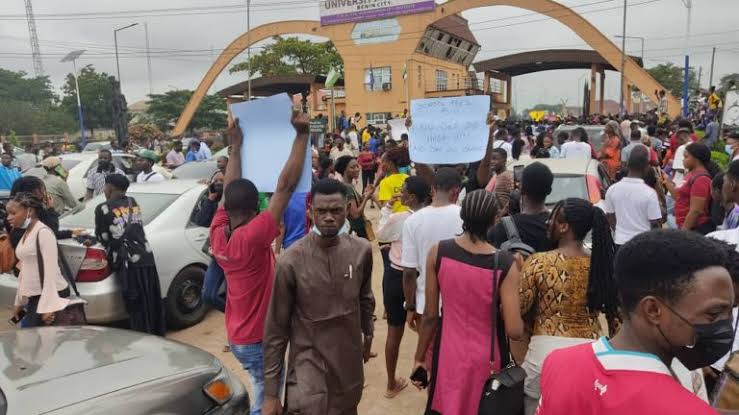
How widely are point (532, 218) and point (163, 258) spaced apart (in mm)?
3748

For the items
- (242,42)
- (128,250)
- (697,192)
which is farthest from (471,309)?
(242,42)

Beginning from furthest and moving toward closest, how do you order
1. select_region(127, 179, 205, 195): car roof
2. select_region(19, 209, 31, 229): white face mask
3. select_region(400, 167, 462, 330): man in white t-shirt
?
select_region(127, 179, 205, 195): car roof → select_region(19, 209, 31, 229): white face mask → select_region(400, 167, 462, 330): man in white t-shirt

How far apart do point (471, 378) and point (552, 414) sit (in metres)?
1.38

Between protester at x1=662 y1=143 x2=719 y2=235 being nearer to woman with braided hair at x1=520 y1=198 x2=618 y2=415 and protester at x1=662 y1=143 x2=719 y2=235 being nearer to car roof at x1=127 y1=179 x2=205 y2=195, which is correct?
woman with braided hair at x1=520 y1=198 x2=618 y2=415

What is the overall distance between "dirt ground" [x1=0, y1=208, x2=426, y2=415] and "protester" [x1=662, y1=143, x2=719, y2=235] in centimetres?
279

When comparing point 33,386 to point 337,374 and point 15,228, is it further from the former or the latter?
point 15,228

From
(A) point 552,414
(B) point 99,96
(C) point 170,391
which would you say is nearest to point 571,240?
(A) point 552,414

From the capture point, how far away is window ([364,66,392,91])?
118 feet

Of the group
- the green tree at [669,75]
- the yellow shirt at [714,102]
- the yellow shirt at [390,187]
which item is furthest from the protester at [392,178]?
the green tree at [669,75]

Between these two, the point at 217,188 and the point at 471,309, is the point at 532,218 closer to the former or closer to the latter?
the point at 471,309

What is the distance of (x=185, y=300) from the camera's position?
5.76 metres

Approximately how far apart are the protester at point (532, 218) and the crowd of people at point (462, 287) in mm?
12

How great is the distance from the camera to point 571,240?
2676mm

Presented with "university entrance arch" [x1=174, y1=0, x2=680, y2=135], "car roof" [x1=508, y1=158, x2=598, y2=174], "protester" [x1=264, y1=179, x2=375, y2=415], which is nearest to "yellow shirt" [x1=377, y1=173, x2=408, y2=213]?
"car roof" [x1=508, y1=158, x2=598, y2=174]
